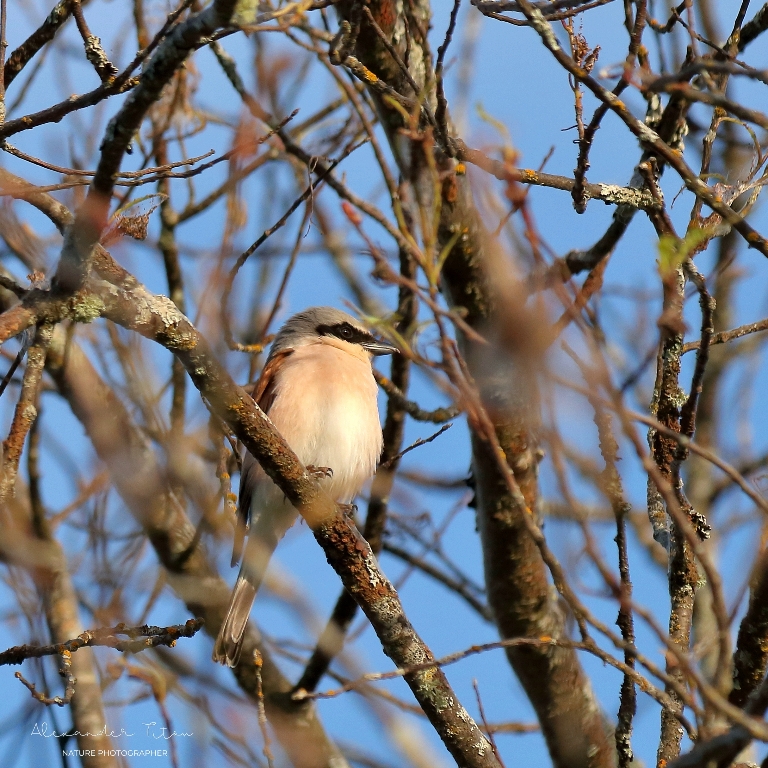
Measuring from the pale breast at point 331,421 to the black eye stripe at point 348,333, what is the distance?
527mm

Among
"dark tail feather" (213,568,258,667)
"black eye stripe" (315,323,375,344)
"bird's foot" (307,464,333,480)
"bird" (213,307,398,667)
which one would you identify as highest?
"black eye stripe" (315,323,375,344)

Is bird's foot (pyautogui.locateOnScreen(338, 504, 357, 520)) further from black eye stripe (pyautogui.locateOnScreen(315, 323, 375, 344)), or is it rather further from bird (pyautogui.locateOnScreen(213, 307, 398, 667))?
black eye stripe (pyautogui.locateOnScreen(315, 323, 375, 344))

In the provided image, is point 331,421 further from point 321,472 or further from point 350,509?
point 350,509

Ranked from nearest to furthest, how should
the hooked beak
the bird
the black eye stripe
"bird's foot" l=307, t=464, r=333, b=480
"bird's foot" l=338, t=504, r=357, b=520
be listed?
"bird's foot" l=307, t=464, r=333, b=480, the bird, "bird's foot" l=338, t=504, r=357, b=520, the hooked beak, the black eye stripe

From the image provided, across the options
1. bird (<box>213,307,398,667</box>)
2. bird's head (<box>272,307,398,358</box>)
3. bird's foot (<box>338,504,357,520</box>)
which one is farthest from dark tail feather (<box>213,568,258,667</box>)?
bird's head (<box>272,307,398,358</box>)

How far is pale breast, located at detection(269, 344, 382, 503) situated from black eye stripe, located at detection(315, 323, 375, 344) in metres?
0.53

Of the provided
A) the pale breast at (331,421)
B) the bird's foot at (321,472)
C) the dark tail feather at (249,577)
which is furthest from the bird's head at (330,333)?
the dark tail feather at (249,577)

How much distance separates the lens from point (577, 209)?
11.6 feet

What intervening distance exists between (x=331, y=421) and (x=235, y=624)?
127cm

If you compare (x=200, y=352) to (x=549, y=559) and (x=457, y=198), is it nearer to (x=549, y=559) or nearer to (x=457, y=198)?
(x=549, y=559)

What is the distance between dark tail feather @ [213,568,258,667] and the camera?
525 centimetres

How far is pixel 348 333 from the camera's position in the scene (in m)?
6.14

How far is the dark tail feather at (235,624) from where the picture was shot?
17.2 feet

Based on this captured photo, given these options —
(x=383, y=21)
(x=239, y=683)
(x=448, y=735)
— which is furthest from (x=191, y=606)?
(x=383, y=21)
